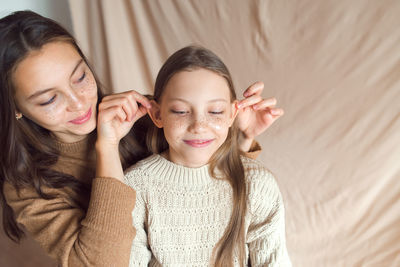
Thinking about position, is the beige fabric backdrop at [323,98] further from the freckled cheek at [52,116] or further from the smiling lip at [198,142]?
the freckled cheek at [52,116]

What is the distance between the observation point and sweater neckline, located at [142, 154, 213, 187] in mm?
934

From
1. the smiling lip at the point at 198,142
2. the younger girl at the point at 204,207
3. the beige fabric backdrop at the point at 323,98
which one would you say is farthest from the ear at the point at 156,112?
the beige fabric backdrop at the point at 323,98

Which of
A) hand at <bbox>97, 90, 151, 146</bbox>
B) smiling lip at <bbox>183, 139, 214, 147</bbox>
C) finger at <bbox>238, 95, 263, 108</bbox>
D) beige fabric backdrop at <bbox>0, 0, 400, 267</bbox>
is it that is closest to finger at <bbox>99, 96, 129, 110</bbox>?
hand at <bbox>97, 90, 151, 146</bbox>

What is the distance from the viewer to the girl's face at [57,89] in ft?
2.64

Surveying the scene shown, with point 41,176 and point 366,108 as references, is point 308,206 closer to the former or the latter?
point 366,108

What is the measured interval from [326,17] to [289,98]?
328 millimetres

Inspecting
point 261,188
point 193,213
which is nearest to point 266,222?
point 261,188

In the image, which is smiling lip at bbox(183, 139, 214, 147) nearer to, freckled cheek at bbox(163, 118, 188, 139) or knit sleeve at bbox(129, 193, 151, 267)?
freckled cheek at bbox(163, 118, 188, 139)

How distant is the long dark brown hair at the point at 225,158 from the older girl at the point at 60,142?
9cm

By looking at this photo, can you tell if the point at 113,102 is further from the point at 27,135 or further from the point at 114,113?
the point at 27,135

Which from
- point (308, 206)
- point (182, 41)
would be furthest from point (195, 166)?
point (182, 41)

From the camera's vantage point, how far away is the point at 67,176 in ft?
3.30

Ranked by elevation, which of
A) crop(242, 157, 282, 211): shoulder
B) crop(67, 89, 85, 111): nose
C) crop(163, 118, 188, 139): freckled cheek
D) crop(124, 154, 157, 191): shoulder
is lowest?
crop(242, 157, 282, 211): shoulder

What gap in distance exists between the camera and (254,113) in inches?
40.8
